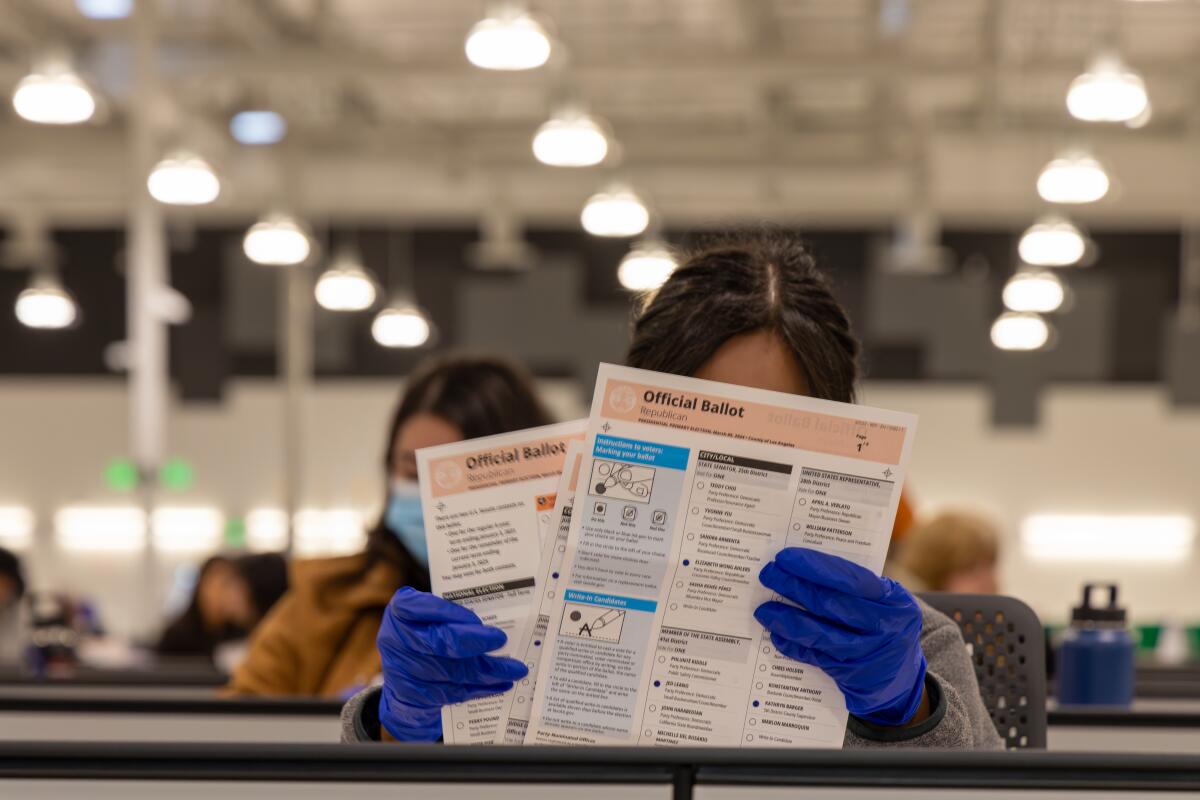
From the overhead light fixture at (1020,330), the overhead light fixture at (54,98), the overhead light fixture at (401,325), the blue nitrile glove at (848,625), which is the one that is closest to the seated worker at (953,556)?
the blue nitrile glove at (848,625)

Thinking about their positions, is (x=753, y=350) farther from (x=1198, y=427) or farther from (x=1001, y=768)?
(x=1198, y=427)

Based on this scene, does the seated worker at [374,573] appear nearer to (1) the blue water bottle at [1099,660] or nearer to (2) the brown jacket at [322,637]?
(2) the brown jacket at [322,637]

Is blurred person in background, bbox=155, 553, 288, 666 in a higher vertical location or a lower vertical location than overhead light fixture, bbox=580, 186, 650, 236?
lower

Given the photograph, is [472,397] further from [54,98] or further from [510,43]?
[54,98]

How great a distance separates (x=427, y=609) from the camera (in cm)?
133

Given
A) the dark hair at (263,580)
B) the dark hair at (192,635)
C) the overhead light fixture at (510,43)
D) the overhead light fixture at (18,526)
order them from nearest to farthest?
1. the overhead light fixture at (510,43)
2. the dark hair at (263,580)
3. the dark hair at (192,635)
4. the overhead light fixture at (18,526)

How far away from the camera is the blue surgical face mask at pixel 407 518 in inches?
98.2

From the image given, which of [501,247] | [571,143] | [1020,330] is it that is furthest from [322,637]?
[501,247]

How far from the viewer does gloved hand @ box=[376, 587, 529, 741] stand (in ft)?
4.29

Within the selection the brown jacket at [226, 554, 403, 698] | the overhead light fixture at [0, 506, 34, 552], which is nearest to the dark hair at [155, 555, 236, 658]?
the brown jacket at [226, 554, 403, 698]

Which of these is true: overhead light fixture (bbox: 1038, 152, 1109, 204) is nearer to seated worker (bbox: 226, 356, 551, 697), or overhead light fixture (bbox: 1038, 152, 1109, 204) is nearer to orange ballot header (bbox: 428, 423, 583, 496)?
seated worker (bbox: 226, 356, 551, 697)

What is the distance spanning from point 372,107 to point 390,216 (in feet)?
4.85

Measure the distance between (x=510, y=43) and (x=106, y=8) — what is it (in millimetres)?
4315

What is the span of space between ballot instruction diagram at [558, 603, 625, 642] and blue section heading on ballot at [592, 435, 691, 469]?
147 millimetres
